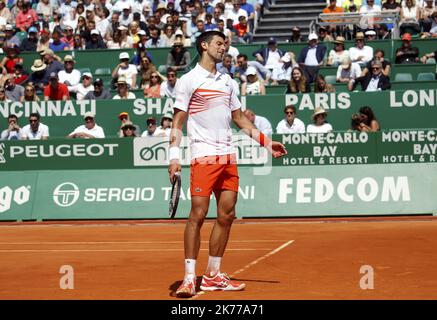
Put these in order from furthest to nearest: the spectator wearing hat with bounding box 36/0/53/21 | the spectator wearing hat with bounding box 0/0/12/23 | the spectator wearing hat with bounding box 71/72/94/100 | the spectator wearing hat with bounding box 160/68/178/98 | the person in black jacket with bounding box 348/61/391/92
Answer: the spectator wearing hat with bounding box 36/0/53/21 < the spectator wearing hat with bounding box 0/0/12/23 < the spectator wearing hat with bounding box 71/72/94/100 < the spectator wearing hat with bounding box 160/68/178/98 < the person in black jacket with bounding box 348/61/391/92

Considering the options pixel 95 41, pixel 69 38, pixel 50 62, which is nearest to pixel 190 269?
pixel 50 62

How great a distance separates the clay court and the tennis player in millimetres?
503

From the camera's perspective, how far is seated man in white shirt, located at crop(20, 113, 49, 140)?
21894 mm

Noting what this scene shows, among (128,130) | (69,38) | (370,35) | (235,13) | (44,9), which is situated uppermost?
(44,9)

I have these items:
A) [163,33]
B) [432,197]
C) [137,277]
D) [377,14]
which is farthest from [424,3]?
[137,277]

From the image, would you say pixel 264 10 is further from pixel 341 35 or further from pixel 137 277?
pixel 137 277

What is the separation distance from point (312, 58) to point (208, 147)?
569 inches

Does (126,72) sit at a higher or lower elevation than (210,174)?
higher

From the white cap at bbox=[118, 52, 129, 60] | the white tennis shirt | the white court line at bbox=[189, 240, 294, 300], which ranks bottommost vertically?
the white court line at bbox=[189, 240, 294, 300]

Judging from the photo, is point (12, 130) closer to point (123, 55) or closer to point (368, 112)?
point (123, 55)

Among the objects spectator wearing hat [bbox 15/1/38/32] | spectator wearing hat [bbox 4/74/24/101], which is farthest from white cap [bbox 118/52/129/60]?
spectator wearing hat [bbox 15/1/38/32]

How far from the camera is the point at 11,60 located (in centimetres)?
2539

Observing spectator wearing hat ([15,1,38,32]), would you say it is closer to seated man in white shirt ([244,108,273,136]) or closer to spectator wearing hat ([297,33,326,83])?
spectator wearing hat ([297,33,326,83])

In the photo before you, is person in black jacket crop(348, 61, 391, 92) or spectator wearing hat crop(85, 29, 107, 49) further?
spectator wearing hat crop(85, 29, 107, 49)
